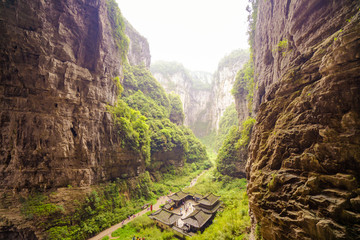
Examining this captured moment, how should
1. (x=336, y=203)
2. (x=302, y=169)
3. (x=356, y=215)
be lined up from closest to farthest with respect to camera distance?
(x=356, y=215) → (x=336, y=203) → (x=302, y=169)

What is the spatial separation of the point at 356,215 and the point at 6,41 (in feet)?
70.0

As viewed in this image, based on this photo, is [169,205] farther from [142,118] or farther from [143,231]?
[142,118]

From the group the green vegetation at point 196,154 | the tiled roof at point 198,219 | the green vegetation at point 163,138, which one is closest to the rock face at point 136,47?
the green vegetation at point 163,138

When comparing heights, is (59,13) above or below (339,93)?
above

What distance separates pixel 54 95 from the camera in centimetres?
1405

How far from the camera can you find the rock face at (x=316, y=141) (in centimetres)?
419

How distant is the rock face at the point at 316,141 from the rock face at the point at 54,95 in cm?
1627

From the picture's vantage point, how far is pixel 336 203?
4.10 meters

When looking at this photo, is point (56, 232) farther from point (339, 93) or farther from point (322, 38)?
point (322, 38)

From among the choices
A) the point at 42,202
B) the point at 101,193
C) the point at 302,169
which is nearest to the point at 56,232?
the point at 42,202

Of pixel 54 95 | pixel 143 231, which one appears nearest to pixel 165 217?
pixel 143 231

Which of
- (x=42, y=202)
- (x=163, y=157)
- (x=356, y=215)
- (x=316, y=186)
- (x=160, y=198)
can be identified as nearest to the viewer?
(x=356, y=215)

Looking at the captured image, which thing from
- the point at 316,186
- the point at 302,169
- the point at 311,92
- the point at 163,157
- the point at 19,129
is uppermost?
the point at 311,92

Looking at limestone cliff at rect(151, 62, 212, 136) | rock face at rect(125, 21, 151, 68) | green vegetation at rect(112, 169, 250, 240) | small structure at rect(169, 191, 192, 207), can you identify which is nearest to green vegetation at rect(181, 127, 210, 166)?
green vegetation at rect(112, 169, 250, 240)
